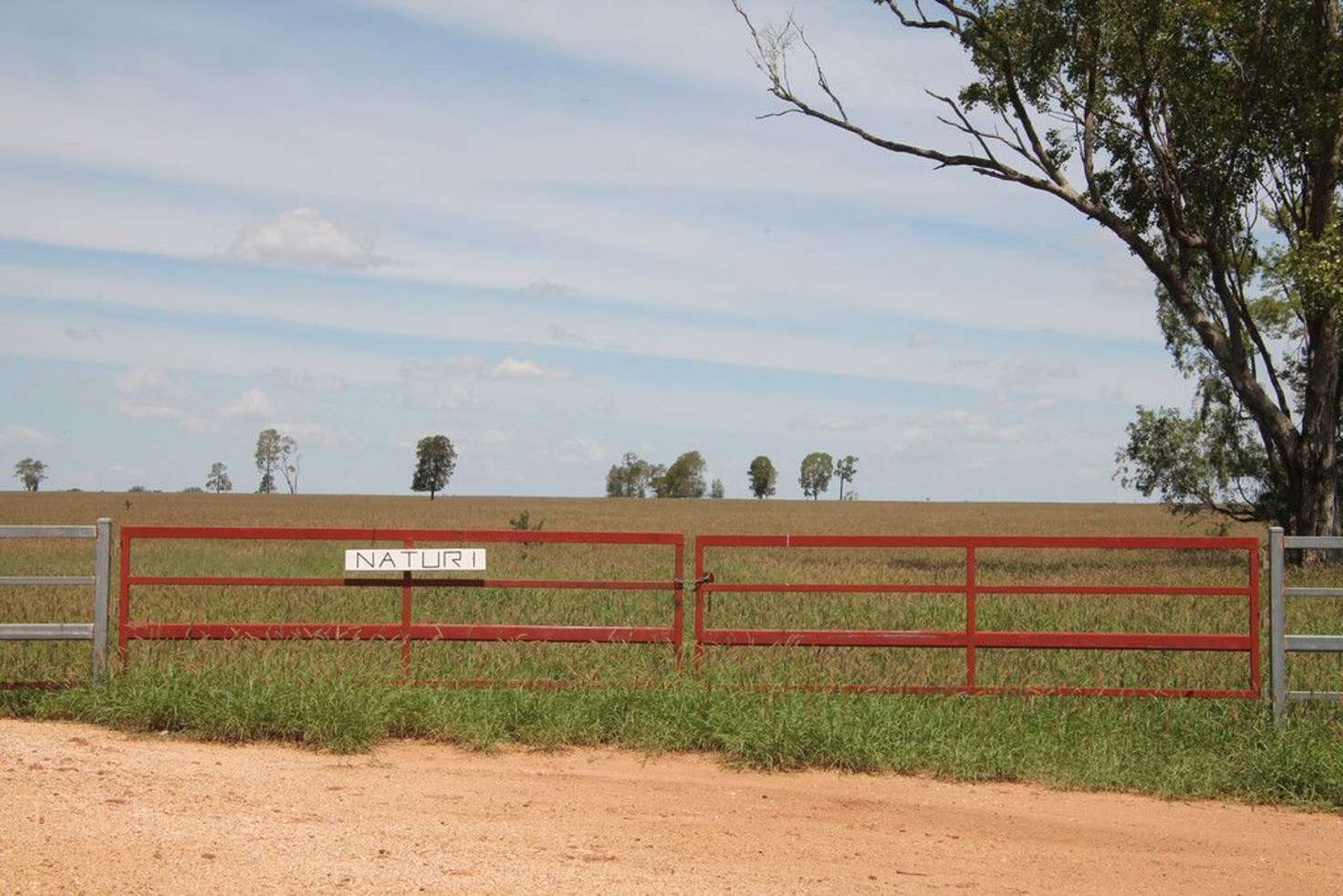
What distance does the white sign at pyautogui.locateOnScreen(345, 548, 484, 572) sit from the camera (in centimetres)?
1048

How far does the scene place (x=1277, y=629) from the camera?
10141 millimetres

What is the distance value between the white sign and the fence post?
606 centimetres

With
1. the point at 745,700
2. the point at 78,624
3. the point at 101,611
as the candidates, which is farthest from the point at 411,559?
the point at 745,700

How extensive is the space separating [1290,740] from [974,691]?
2216mm

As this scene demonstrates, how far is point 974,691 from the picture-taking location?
405 inches

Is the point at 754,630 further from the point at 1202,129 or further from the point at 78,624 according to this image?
the point at 1202,129

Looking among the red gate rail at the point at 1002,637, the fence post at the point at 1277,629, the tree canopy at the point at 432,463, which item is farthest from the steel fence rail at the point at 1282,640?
the tree canopy at the point at 432,463

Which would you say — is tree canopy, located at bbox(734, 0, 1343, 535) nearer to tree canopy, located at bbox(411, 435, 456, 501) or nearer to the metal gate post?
the metal gate post

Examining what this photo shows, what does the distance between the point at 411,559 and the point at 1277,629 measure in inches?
264

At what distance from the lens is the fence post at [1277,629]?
10.1 m

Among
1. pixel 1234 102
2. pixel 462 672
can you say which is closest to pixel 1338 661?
pixel 462 672

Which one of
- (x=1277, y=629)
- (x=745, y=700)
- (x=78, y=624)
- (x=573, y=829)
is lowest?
(x=573, y=829)

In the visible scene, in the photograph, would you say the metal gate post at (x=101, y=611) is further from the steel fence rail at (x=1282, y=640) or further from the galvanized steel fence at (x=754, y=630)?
the steel fence rail at (x=1282, y=640)

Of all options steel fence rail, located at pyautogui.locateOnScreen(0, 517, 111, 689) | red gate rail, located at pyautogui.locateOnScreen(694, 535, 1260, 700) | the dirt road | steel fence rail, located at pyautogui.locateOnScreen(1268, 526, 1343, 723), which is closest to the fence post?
steel fence rail, located at pyautogui.locateOnScreen(1268, 526, 1343, 723)
